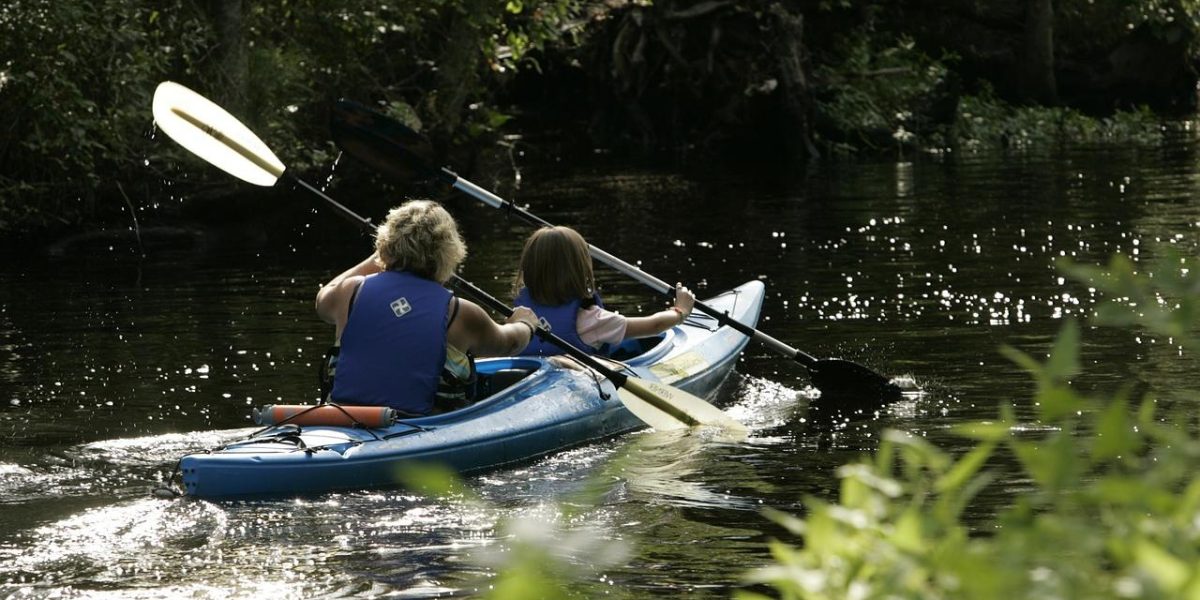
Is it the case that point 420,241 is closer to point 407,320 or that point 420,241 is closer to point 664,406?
point 407,320

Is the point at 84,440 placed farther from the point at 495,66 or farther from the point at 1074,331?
the point at 495,66

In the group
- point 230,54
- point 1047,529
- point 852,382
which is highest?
point 230,54

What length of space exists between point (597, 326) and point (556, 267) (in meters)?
0.37

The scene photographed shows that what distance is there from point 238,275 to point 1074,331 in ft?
38.7

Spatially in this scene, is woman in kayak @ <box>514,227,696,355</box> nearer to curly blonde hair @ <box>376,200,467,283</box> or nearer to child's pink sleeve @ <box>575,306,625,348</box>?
child's pink sleeve @ <box>575,306,625,348</box>

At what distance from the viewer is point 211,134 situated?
25.2ft

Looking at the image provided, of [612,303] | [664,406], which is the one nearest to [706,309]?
[664,406]

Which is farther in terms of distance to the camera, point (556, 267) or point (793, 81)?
point (793, 81)

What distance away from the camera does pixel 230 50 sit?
15812 millimetres

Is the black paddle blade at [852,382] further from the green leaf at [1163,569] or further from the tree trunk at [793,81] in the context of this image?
the tree trunk at [793,81]

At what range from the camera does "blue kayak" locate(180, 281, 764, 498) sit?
221 inches

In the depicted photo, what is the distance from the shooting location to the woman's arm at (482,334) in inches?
245

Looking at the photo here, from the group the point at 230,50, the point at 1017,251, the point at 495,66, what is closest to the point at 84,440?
the point at 1017,251

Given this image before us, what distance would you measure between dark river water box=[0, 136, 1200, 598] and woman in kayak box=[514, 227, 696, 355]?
0.58 meters
